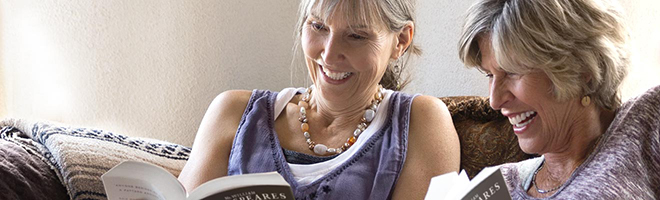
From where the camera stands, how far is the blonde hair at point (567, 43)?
1.40m

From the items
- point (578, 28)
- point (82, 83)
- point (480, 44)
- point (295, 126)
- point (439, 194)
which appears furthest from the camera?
point (82, 83)

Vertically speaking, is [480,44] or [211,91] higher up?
[480,44]

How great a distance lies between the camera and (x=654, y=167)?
140 cm

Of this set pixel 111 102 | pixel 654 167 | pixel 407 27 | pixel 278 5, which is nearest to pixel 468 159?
pixel 407 27

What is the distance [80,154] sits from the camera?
190 centimetres

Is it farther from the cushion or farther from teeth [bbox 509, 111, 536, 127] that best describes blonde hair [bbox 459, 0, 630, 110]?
the cushion

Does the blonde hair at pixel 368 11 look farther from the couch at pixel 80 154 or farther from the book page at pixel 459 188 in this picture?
the book page at pixel 459 188

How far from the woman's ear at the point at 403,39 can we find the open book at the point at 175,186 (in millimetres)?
847

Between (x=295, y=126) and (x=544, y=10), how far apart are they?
30.5 inches

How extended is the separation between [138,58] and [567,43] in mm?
1694

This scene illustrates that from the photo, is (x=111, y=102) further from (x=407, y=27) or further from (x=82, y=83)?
(x=407, y=27)

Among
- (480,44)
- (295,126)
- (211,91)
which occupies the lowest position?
(211,91)

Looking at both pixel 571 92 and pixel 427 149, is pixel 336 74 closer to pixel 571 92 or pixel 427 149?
pixel 427 149

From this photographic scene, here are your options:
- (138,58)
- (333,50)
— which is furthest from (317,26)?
(138,58)
